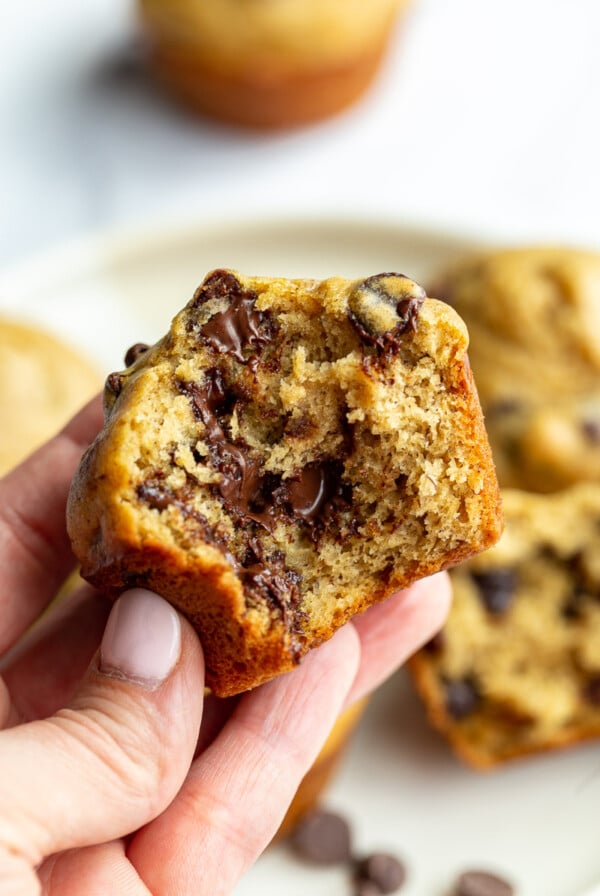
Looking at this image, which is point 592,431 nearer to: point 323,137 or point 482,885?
point 482,885

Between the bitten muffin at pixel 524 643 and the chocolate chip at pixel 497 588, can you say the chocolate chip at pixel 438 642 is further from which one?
the chocolate chip at pixel 497 588

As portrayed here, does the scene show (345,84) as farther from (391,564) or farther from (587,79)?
(391,564)

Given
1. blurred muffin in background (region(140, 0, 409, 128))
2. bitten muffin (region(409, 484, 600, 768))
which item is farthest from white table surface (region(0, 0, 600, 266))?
bitten muffin (region(409, 484, 600, 768))

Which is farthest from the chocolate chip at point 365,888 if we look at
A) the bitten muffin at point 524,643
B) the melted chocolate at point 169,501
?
the melted chocolate at point 169,501

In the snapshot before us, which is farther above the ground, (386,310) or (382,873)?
(386,310)

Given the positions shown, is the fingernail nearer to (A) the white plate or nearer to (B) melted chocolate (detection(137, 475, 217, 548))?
(B) melted chocolate (detection(137, 475, 217, 548))

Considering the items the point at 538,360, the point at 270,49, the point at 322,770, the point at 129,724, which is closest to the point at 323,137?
the point at 270,49
